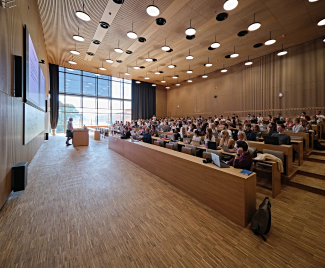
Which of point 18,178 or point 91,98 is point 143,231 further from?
point 91,98

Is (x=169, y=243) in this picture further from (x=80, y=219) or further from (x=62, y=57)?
(x=62, y=57)

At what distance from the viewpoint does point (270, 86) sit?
1038 cm

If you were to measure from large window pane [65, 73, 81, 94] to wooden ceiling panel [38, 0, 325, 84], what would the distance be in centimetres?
252

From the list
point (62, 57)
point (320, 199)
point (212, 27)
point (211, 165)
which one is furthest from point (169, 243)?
→ point (62, 57)

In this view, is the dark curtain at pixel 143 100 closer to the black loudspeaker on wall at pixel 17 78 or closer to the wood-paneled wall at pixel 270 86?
the wood-paneled wall at pixel 270 86

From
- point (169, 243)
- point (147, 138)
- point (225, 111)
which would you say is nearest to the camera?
point (169, 243)

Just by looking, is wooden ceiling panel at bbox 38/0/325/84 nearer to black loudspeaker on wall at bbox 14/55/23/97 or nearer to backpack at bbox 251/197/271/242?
black loudspeaker on wall at bbox 14/55/23/97

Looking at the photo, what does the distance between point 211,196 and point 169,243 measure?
3.44 ft

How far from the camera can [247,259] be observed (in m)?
1.57

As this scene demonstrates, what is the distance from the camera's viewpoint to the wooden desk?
2.06m

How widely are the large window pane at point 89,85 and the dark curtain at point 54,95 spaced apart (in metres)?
2.22

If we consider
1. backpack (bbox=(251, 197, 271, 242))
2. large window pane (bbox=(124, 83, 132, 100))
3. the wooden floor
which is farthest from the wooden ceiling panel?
backpack (bbox=(251, 197, 271, 242))

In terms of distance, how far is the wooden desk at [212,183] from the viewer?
2.06m

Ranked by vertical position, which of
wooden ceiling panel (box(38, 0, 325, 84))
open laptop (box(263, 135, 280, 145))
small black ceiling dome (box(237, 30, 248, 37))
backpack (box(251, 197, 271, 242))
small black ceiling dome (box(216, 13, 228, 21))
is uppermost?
wooden ceiling panel (box(38, 0, 325, 84))
